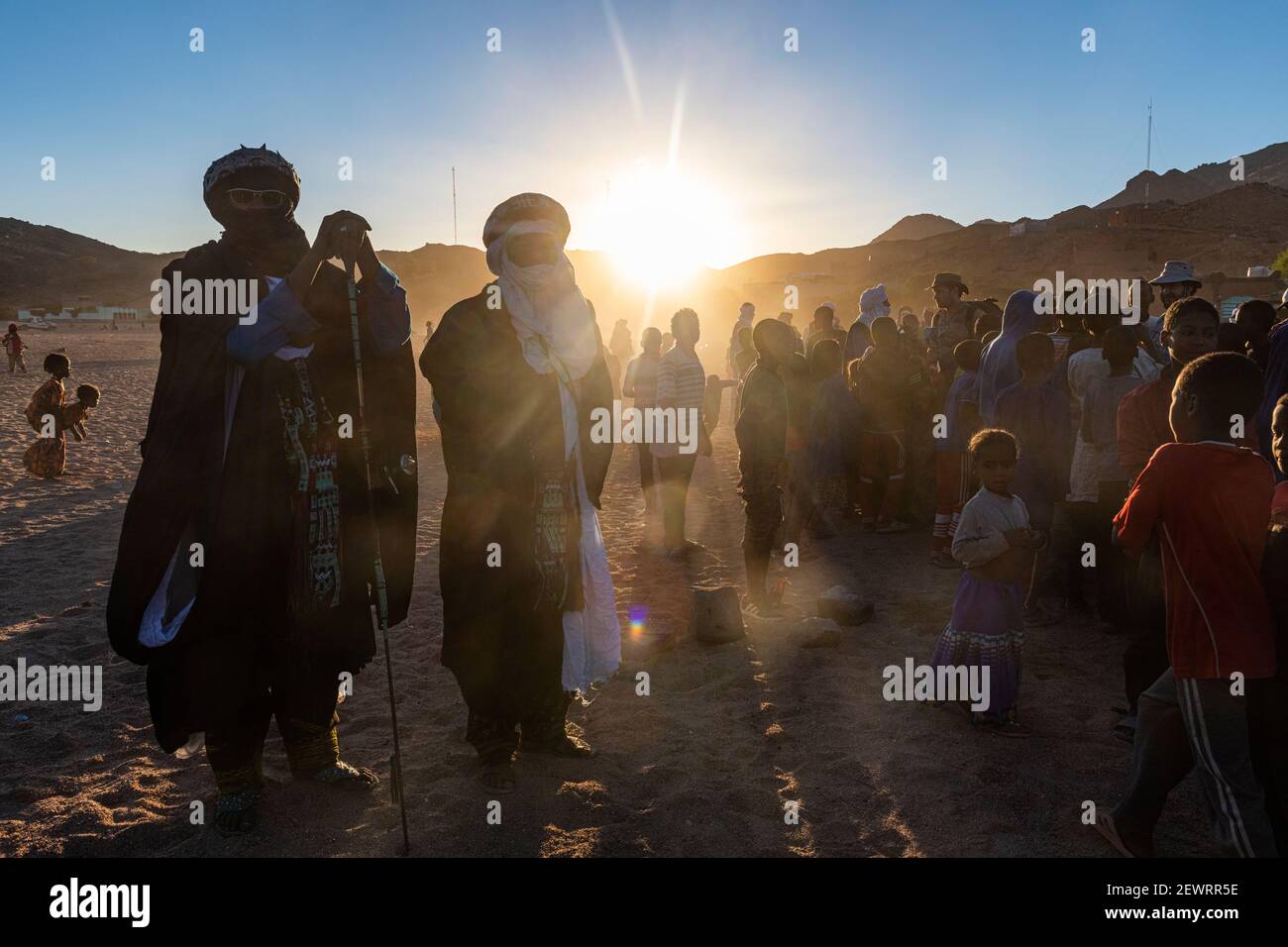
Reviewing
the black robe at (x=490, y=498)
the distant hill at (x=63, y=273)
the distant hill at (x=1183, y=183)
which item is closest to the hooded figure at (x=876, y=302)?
the black robe at (x=490, y=498)

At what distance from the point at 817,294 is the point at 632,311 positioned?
23895mm

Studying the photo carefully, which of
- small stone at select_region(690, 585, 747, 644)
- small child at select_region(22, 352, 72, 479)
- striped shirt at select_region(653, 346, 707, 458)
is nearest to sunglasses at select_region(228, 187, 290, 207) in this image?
small stone at select_region(690, 585, 747, 644)

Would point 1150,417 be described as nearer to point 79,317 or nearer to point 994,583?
point 994,583

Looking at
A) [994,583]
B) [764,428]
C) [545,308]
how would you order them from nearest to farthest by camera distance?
[545,308], [994,583], [764,428]

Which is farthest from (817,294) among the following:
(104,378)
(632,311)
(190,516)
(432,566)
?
(190,516)

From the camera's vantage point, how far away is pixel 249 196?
321 centimetres

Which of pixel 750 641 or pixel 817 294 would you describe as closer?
pixel 750 641

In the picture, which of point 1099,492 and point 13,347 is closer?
point 1099,492

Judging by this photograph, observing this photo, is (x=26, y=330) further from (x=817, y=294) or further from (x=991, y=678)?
(x=991, y=678)

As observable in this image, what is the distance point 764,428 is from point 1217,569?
3.27 metres

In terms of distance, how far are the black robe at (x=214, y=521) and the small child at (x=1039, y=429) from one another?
4.01 metres

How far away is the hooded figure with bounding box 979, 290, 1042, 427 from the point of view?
5.80m

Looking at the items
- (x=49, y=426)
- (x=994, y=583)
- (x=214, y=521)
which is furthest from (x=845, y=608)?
(x=49, y=426)
